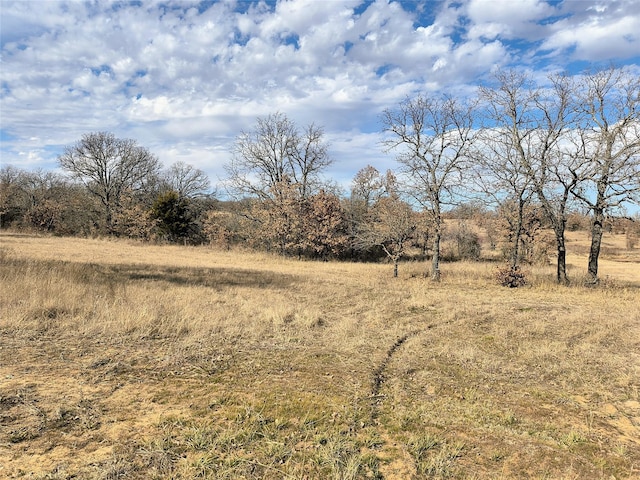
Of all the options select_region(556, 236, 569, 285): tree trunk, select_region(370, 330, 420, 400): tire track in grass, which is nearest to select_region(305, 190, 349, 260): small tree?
select_region(556, 236, 569, 285): tree trunk

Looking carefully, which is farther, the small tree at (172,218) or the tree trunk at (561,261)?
the small tree at (172,218)

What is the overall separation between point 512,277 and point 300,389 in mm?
14095

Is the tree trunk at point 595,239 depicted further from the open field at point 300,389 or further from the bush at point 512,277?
the open field at point 300,389

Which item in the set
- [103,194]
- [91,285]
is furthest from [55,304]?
[103,194]

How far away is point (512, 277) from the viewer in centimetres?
1616

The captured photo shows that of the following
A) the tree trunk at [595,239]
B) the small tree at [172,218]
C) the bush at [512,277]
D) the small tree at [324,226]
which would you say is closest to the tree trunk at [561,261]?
the tree trunk at [595,239]

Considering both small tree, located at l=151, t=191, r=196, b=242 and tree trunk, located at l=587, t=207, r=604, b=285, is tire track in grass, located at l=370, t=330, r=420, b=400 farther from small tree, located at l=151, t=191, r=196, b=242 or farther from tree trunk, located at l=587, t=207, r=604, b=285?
small tree, located at l=151, t=191, r=196, b=242

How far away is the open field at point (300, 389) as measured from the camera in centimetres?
335

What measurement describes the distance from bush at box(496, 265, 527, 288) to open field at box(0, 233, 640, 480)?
5.67 metres

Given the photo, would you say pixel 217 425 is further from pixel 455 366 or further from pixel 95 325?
pixel 95 325

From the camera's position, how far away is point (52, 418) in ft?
12.7

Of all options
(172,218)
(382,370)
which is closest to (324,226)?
(172,218)

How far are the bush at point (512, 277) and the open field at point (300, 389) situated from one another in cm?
Result: 567

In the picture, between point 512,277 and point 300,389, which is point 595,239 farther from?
point 300,389
